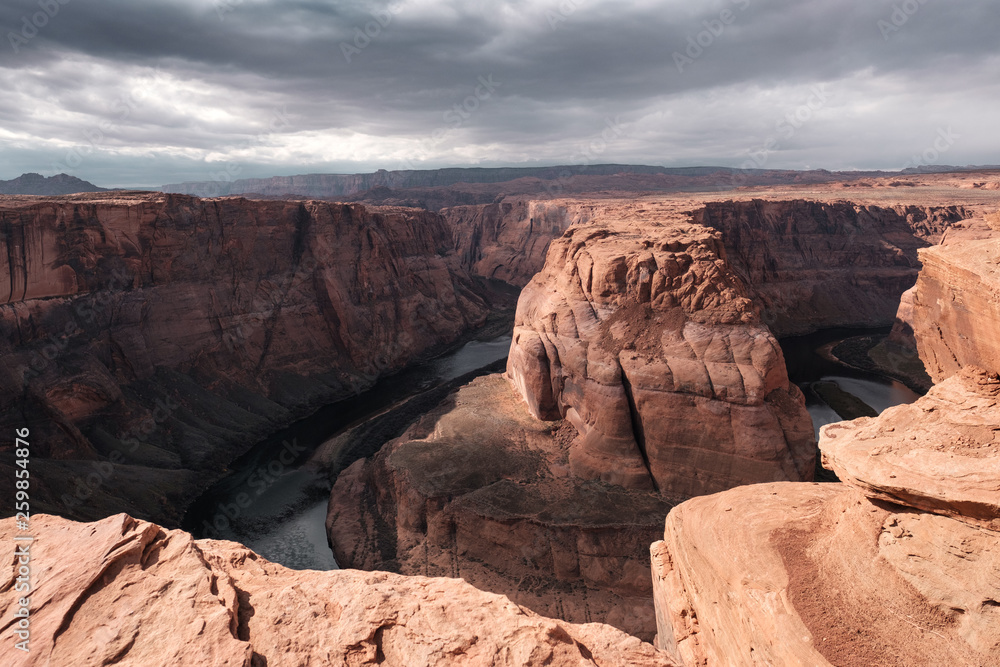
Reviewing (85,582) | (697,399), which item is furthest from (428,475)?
(85,582)

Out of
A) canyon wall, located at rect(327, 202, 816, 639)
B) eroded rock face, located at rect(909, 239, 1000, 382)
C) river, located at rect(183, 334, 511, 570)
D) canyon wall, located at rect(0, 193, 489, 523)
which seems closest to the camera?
eroded rock face, located at rect(909, 239, 1000, 382)

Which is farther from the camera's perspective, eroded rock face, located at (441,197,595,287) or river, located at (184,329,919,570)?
eroded rock face, located at (441,197,595,287)

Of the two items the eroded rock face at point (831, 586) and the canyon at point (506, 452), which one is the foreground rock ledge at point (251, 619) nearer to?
the canyon at point (506, 452)

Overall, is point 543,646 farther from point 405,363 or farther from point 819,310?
point 819,310

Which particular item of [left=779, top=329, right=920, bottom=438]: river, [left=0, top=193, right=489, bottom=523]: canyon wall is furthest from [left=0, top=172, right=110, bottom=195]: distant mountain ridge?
[left=779, top=329, right=920, bottom=438]: river

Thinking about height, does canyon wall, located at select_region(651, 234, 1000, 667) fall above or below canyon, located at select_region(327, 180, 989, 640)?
above

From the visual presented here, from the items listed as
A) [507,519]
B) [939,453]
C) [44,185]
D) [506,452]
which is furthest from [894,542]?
[44,185]

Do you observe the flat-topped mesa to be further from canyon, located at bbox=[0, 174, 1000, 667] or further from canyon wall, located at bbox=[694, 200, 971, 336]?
canyon wall, located at bbox=[694, 200, 971, 336]

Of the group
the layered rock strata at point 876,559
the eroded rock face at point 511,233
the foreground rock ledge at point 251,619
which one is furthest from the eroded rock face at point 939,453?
the eroded rock face at point 511,233
